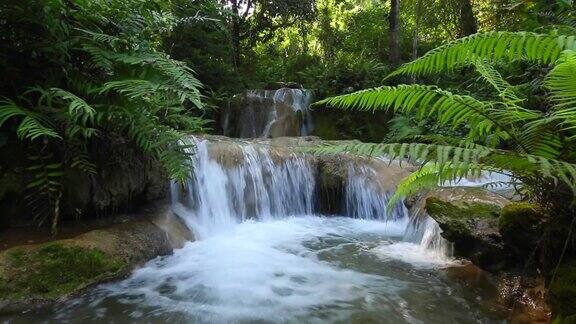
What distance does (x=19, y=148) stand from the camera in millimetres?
3752

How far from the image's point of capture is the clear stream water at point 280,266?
300 cm

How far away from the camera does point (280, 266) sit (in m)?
4.21

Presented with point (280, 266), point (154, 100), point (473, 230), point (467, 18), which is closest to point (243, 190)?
point (280, 266)

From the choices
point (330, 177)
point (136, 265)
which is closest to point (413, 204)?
point (330, 177)

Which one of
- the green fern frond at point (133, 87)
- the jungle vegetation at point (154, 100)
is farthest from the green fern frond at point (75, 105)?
the green fern frond at point (133, 87)

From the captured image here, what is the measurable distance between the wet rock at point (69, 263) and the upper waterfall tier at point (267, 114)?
7460 mm

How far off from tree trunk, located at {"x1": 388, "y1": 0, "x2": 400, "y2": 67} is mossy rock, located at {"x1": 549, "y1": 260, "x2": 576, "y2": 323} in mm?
10585

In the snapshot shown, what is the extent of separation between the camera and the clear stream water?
3.00 metres

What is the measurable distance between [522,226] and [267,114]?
9.19 m

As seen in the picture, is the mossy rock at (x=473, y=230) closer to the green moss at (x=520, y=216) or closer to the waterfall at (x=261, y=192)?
the green moss at (x=520, y=216)

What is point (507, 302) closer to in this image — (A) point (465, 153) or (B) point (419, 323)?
(B) point (419, 323)

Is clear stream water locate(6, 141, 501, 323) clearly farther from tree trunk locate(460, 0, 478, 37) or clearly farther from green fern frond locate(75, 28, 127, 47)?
tree trunk locate(460, 0, 478, 37)

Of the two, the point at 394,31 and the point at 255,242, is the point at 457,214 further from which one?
the point at 394,31

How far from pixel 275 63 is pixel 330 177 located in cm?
1005
